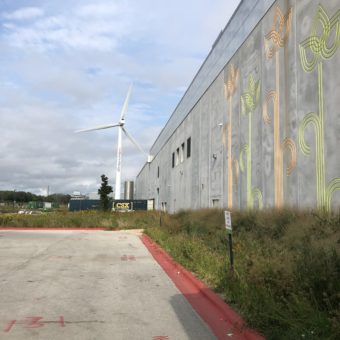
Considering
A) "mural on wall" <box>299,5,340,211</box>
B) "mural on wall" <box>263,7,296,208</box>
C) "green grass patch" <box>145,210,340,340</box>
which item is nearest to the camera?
"green grass patch" <box>145,210,340,340</box>

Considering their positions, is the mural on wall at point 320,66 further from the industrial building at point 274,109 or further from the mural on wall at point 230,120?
the mural on wall at point 230,120

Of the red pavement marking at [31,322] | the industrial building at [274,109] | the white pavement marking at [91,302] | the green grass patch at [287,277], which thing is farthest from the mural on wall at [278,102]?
the red pavement marking at [31,322]

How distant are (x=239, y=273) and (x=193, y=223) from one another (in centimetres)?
1170

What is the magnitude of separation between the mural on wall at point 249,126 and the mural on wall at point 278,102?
1.70m

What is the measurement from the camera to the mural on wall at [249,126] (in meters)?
19.7

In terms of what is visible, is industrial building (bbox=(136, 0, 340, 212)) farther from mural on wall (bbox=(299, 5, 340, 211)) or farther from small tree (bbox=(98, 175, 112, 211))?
small tree (bbox=(98, 175, 112, 211))

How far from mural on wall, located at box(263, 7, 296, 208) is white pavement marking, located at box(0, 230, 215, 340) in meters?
5.55

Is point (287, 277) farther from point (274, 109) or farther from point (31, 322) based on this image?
point (274, 109)

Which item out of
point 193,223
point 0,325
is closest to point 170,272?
point 0,325

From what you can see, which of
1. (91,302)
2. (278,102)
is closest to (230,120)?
(278,102)

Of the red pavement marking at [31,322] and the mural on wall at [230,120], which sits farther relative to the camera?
the mural on wall at [230,120]

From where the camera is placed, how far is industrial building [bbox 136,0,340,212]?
44.3 feet

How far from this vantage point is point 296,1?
15.9 metres

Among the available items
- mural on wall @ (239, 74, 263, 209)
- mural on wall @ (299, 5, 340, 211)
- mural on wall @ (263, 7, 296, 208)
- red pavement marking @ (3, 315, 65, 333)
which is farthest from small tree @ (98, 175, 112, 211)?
red pavement marking @ (3, 315, 65, 333)
